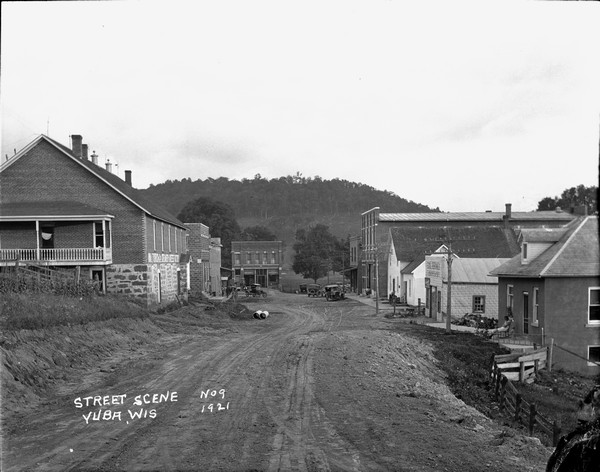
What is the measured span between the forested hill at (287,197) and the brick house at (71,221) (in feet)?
170

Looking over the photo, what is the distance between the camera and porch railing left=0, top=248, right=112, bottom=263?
91.7ft

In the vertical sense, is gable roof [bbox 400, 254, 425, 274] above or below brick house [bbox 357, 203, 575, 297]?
below

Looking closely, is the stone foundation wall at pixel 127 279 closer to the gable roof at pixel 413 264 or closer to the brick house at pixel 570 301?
the brick house at pixel 570 301

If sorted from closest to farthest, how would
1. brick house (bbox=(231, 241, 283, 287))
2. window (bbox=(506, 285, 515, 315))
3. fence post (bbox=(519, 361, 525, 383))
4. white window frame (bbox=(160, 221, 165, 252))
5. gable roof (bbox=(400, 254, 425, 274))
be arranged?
fence post (bbox=(519, 361, 525, 383)) < window (bbox=(506, 285, 515, 315)) < white window frame (bbox=(160, 221, 165, 252)) < gable roof (bbox=(400, 254, 425, 274)) < brick house (bbox=(231, 241, 283, 287))

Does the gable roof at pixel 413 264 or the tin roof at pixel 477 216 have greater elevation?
the tin roof at pixel 477 216

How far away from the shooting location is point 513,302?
26312mm

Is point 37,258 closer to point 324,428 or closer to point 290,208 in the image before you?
point 324,428

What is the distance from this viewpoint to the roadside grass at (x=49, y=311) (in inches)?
547

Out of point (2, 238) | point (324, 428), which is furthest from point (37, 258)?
point (324, 428)

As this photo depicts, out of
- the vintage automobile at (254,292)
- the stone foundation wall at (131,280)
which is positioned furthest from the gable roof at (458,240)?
the stone foundation wall at (131,280)

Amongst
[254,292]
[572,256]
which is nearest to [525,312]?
[572,256]

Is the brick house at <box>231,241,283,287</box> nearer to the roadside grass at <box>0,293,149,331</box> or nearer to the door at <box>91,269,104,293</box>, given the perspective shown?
the door at <box>91,269,104,293</box>

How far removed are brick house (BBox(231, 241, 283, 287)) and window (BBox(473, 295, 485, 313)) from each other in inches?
2004

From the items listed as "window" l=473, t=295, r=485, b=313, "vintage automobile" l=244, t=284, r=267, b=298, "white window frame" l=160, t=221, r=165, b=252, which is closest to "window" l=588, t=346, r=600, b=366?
"window" l=473, t=295, r=485, b=313
